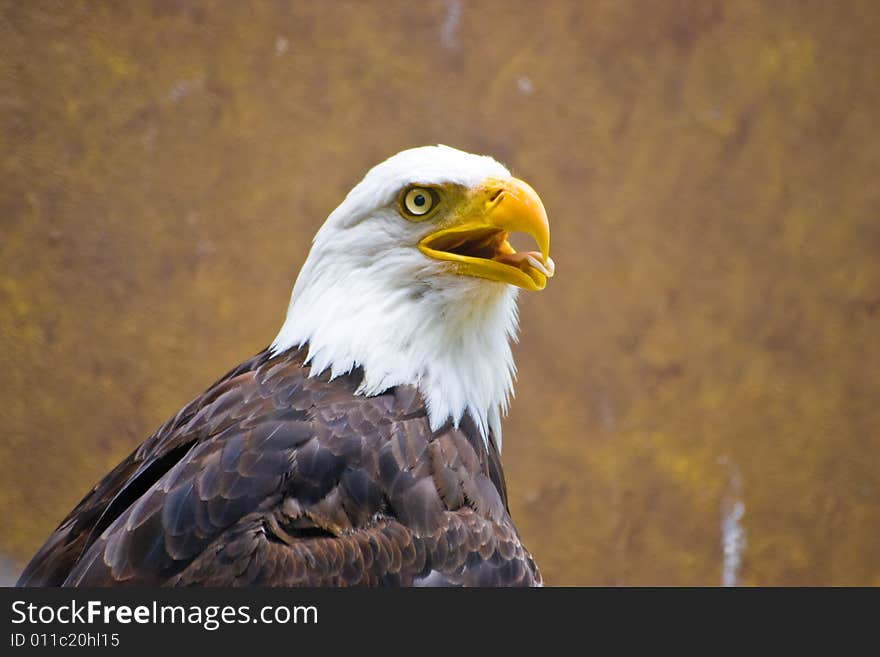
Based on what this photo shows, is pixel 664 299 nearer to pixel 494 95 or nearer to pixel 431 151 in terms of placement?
pixel 494 95

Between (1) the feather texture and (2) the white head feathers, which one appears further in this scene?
(2) the white head feathers

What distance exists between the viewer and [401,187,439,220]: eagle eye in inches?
87.1

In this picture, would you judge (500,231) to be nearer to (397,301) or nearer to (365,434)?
(397,301)

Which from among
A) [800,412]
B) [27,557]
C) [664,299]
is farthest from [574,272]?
[27,557]

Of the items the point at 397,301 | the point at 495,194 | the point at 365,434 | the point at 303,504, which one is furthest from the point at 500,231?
the point at 303,504

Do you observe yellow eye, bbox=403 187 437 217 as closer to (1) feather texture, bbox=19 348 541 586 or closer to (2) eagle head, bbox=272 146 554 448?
(2) eagle head, bbox=272 146 554 448

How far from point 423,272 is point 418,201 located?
15 cm

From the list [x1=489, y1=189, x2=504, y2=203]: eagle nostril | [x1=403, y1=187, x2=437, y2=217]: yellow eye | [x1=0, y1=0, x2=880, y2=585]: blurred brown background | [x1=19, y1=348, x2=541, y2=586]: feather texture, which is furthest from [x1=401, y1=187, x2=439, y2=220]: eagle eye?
[x1=0, y1=0, x2=880, y2=585]: blurred brown background

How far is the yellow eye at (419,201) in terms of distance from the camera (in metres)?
2.21

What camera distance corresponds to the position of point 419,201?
2.22 m

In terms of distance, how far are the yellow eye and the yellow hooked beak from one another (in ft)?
0.17

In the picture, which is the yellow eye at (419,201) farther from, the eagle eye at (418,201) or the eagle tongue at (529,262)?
the eagle tongue at (529,262)

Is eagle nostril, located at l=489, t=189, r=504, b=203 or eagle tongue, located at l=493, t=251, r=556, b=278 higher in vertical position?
eagle nostril, located at l=489, t=189, r=504, b=203

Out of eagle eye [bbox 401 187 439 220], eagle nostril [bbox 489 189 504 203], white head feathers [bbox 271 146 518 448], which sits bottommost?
white head feathers [bbox 271 146 518 448]
